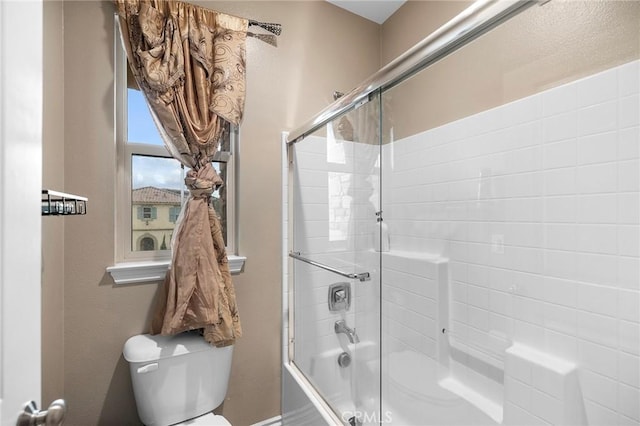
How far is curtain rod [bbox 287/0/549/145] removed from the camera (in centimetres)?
68

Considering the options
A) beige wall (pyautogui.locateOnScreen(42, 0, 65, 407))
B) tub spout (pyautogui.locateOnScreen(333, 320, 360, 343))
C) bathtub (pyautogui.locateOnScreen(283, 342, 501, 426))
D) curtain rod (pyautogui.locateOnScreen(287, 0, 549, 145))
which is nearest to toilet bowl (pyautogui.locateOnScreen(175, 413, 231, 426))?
bathtub (pyautogui.locateOnScreen(283, 342, 501, 426))

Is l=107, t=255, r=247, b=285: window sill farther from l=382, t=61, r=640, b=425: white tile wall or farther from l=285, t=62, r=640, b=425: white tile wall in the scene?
l=382, t=61, r=640, b=425: white tile wall

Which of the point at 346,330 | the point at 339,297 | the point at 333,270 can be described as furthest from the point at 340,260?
the point at 346,330

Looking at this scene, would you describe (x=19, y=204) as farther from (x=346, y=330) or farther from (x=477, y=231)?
(x=477, y=231)

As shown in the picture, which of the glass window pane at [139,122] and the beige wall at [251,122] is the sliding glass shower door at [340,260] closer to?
the beige wall at [251,122]

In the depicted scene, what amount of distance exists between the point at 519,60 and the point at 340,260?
113 centimetres

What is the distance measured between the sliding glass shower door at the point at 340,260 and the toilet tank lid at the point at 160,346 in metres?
0.56

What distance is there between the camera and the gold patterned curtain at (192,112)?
1282 mm

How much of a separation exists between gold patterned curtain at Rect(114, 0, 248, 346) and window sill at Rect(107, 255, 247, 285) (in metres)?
0.04

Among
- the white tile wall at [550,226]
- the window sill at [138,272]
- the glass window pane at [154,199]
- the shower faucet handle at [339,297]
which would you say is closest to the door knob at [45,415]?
the window sill at [138,272]

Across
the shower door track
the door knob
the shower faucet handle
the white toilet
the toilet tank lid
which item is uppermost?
the shower door track

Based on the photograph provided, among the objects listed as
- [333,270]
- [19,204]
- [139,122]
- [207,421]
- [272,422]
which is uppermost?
[139,122]

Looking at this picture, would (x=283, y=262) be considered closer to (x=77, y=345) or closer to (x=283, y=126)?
(x=283, y=126)

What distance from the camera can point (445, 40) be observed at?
802 millimetres
